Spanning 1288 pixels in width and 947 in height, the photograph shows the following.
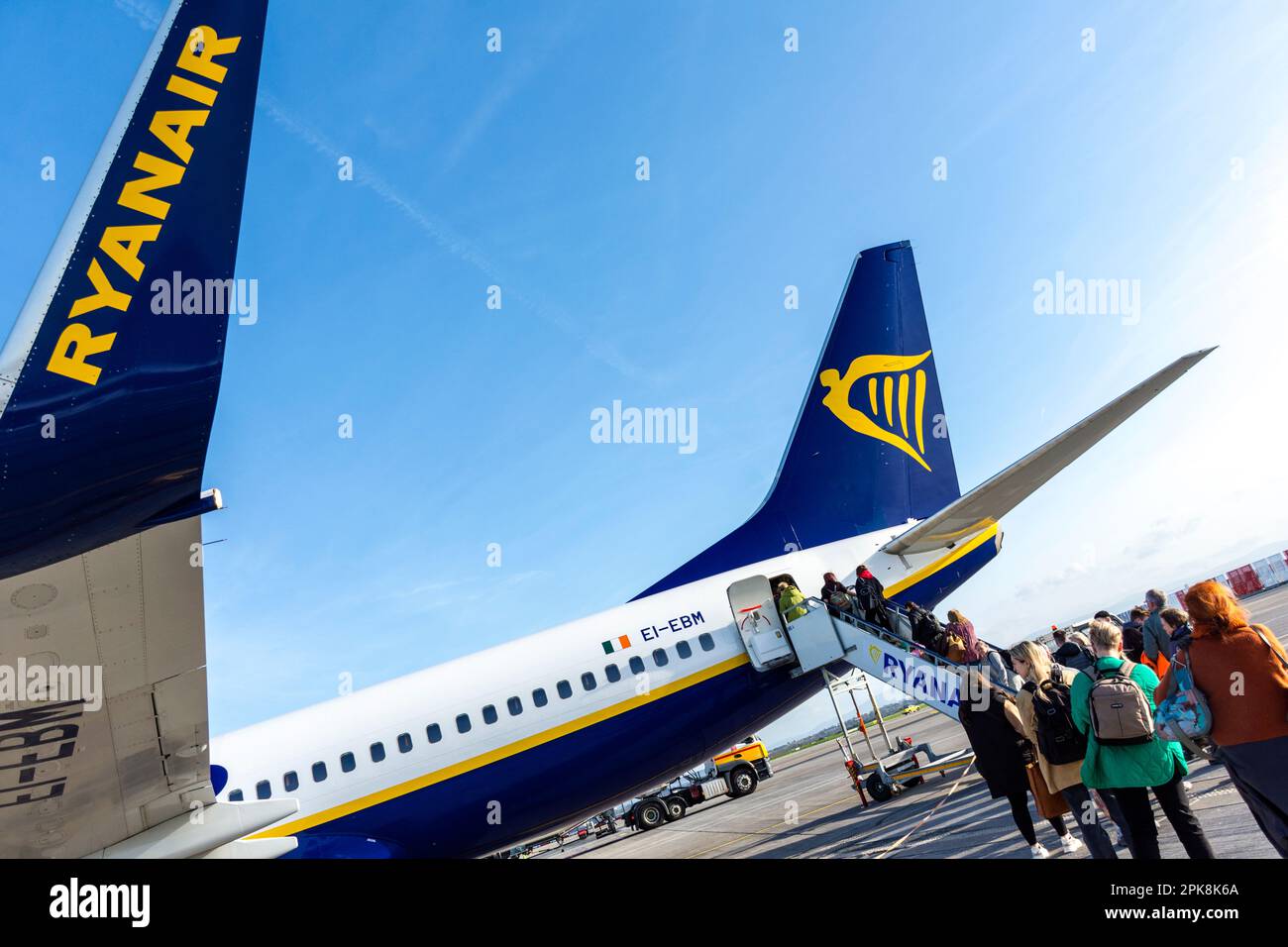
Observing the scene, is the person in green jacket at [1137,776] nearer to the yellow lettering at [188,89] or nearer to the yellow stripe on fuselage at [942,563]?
the yellow lettering at [188,89]

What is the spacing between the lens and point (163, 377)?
3568 millimetres

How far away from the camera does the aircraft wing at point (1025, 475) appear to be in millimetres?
8688

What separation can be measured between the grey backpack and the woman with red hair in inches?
18.0

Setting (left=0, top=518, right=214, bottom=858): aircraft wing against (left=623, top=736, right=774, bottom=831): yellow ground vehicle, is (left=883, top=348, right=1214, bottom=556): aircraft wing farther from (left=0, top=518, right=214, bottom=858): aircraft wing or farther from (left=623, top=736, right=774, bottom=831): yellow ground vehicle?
(left=623, top=736, right=774, bottom=831): yellow ground vehicle

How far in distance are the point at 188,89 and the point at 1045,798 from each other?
312 inches

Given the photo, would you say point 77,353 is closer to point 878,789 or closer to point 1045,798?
point 1045,798

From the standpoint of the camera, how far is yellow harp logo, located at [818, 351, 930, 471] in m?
14.9

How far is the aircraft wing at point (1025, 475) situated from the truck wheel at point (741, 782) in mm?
17112

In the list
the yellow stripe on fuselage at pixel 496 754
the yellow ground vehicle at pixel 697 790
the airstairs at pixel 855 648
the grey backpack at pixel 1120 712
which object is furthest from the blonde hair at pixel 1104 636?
the yellow ground vehicle at pixel 697 790

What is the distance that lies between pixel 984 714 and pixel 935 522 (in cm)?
521

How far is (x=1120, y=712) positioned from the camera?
5.02 metres
